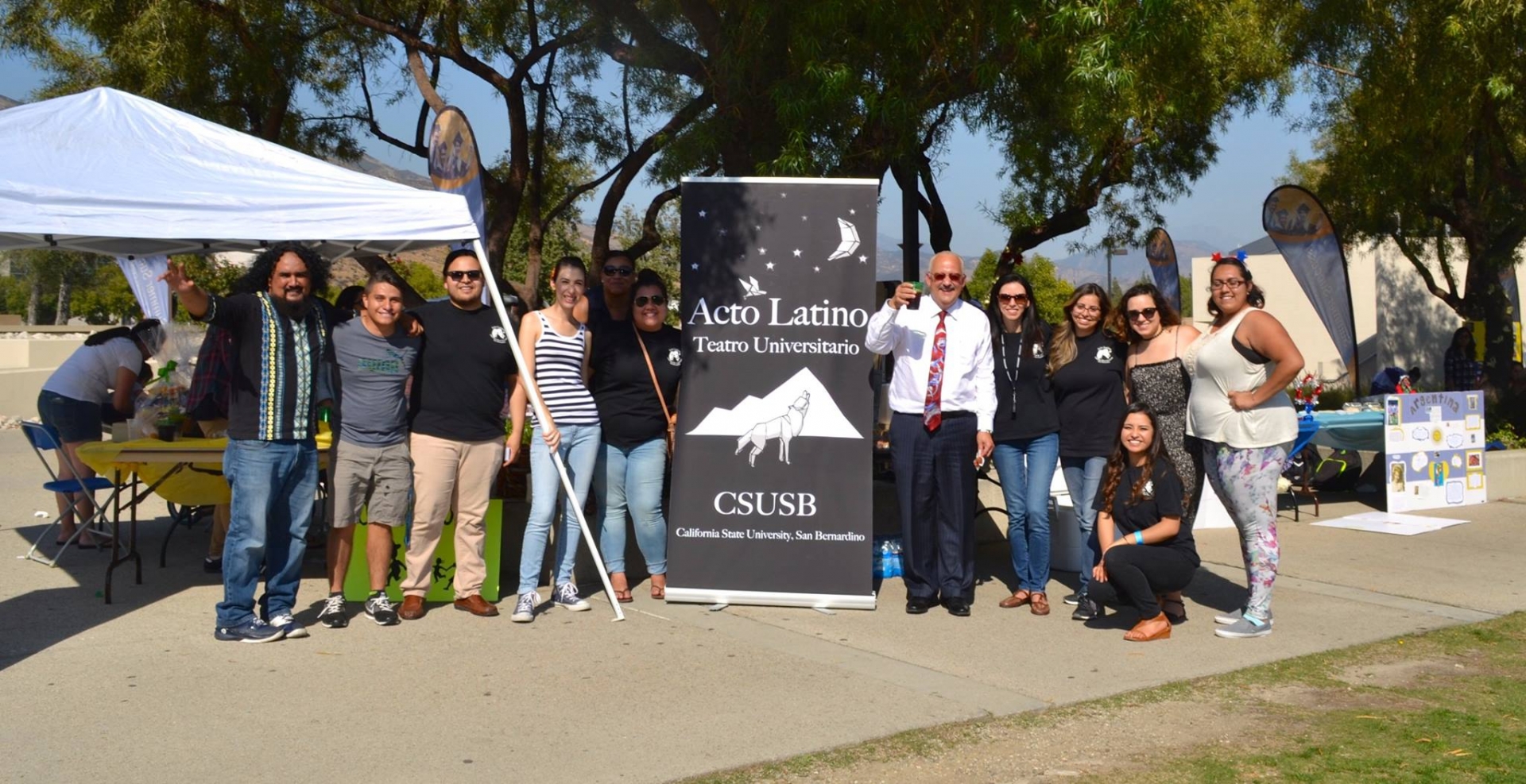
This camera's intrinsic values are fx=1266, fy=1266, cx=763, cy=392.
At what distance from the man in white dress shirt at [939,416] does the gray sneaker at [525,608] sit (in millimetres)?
1911

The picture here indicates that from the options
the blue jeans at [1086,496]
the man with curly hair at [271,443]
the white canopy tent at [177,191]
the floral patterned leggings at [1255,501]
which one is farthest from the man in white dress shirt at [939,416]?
the man with curly hair at [271,443]

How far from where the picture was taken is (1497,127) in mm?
13406

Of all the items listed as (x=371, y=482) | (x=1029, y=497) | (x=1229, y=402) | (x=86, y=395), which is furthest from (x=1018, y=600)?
(x=86, y=395)

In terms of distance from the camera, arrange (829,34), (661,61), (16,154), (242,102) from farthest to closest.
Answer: (242,102)
(661,61)
(829,34)
(16,154)

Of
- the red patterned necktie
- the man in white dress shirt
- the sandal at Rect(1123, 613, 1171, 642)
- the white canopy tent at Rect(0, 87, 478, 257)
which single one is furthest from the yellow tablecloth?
the sandal at Rect(1123, 613, 1171, 642)

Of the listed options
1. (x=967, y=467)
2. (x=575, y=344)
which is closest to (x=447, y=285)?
(x=575, y=344)

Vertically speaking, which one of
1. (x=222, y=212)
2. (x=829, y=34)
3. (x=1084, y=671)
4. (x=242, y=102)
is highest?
(x=242, y=102)

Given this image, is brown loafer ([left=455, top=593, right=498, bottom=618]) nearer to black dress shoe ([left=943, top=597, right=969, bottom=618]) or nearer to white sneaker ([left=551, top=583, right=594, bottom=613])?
white sneaker ([left=551, top=583, right=594, bottom=613])

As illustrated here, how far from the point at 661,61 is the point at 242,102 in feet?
22.9

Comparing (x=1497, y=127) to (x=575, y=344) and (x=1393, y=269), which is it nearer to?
(x=575, y=344)

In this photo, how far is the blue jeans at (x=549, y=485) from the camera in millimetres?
6430

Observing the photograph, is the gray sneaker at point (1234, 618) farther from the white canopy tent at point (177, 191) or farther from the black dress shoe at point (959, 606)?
the white canopy tent at point (177, 191)

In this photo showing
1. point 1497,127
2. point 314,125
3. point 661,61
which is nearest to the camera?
point 661,61

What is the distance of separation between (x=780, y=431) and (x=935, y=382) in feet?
3.10
